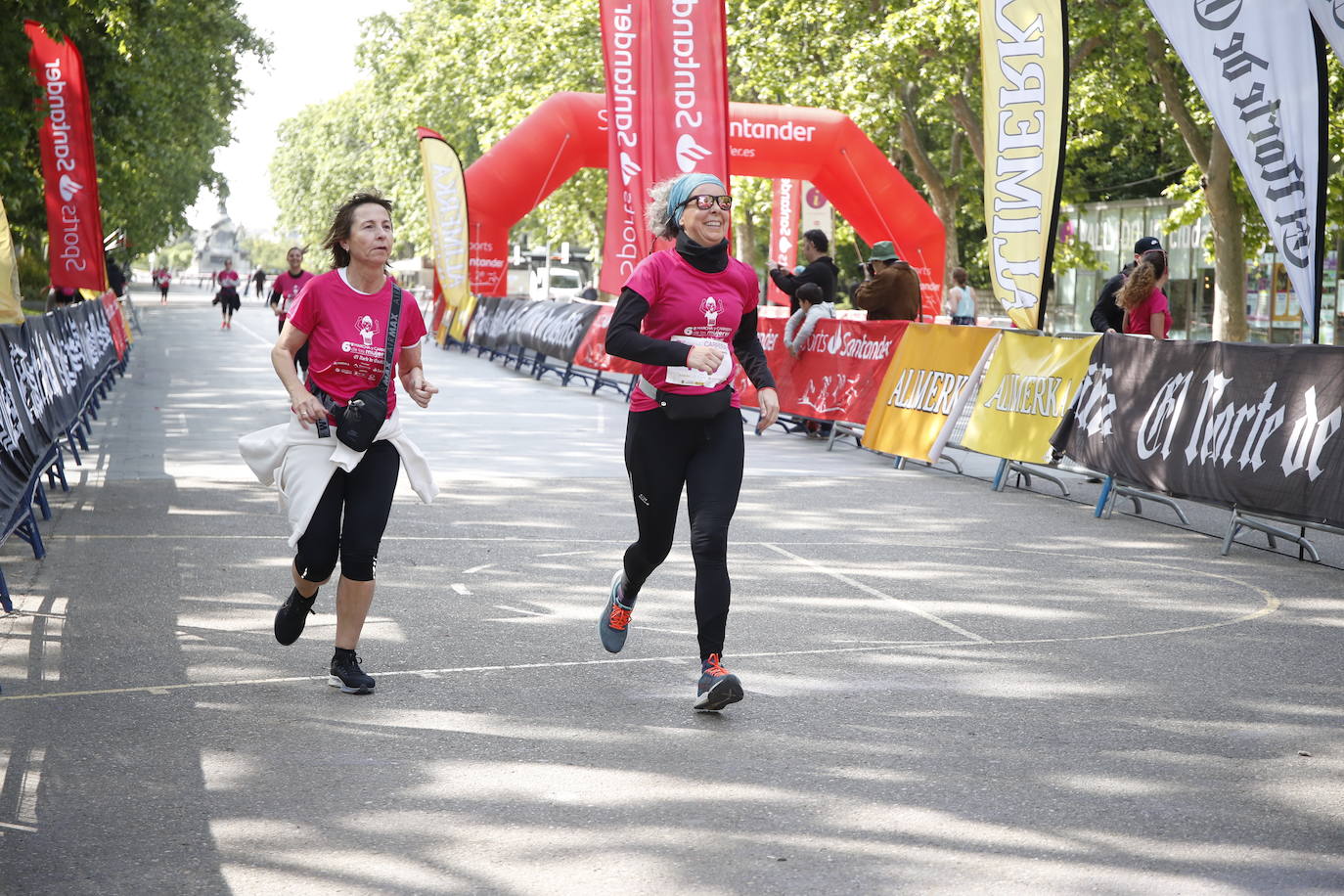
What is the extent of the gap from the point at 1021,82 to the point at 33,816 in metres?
10.6

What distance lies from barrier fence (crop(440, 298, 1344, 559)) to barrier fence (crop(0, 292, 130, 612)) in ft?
12.3

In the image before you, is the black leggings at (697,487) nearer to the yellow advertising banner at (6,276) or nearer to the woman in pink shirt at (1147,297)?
the woman in pink shirt at (1147,297)

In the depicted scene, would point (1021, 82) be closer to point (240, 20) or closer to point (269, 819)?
point (269, 819)

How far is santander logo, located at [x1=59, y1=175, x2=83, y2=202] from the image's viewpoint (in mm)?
18625

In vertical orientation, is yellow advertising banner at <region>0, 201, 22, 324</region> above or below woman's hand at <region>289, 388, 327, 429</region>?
above

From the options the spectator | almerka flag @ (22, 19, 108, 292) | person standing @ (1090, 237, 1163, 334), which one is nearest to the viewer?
person standing @ (1090, 237, 1163, 334)

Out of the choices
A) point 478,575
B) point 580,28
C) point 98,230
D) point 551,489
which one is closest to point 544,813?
point 478,575

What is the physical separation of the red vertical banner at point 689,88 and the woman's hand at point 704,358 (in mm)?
10477

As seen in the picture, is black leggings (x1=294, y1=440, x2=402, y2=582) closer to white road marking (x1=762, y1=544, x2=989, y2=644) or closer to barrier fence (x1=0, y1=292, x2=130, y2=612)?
barrier fence (x1=0, y1=292, x2=130, y2=612)

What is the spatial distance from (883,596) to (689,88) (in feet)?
29.4

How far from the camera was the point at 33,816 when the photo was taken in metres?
4.51

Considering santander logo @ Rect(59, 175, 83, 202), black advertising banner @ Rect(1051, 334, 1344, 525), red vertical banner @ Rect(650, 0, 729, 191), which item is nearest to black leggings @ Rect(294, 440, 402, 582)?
black advertising banner @ Rect(1051, 334, 1344, 525)

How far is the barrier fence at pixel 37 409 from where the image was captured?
840 centimetres

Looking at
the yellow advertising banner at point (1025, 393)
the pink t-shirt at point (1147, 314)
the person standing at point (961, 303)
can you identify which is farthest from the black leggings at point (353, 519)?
the person standing at point (961, 303)
